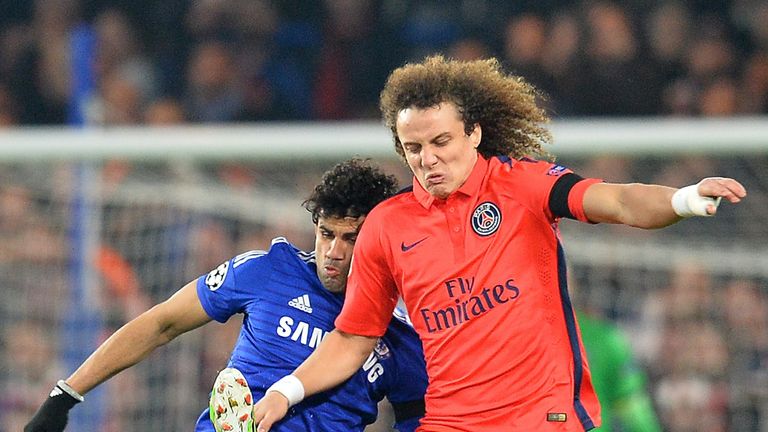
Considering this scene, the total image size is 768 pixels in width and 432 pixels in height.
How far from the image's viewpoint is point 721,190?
374 centimetres

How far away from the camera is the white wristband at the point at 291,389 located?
4.46 metres

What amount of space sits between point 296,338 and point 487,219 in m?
0.84

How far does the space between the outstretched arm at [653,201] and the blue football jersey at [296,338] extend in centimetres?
104

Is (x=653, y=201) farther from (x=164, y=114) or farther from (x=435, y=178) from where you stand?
(x=164, y=114)

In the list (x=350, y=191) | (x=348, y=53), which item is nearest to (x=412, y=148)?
(x=350, y=191)

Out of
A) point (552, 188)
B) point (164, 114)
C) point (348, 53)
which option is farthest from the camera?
point (348, 53)

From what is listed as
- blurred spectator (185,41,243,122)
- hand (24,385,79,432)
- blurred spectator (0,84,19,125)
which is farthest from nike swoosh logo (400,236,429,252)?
blurred spectator (0,84,19,125)

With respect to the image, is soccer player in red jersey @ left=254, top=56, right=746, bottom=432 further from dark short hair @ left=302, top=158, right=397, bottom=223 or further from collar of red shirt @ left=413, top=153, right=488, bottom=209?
dark short hair @ left=302, top=158, right=397, bottom=223

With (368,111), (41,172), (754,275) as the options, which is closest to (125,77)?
(368,111)

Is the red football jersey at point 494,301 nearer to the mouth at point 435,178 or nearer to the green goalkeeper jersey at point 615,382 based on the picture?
the mouth at point 435,178

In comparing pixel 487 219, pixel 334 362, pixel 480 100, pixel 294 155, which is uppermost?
pixel 294 155

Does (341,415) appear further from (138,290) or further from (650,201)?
(138,290)

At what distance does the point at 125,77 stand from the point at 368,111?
5.91 ft

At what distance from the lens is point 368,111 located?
10.2 m
